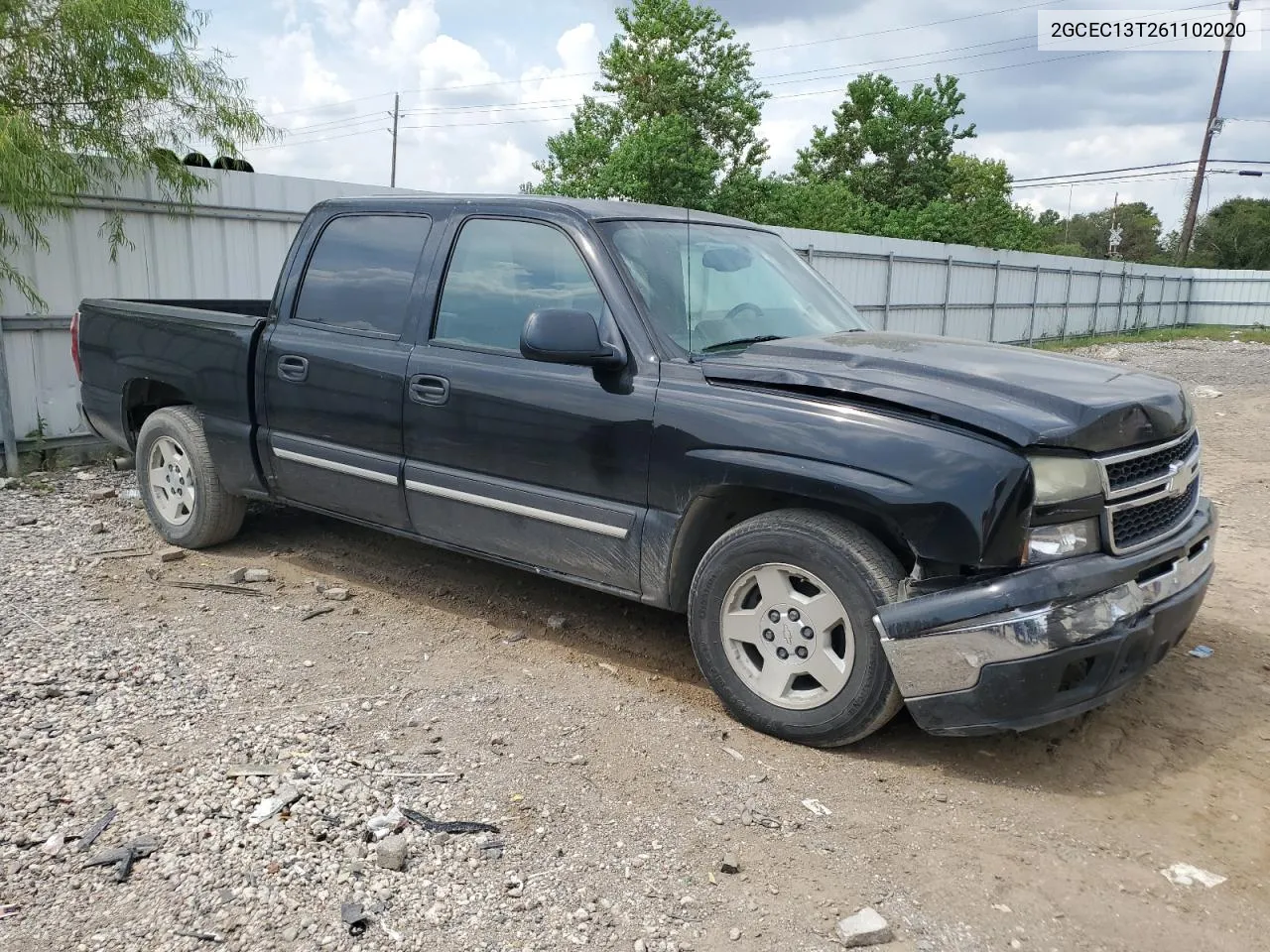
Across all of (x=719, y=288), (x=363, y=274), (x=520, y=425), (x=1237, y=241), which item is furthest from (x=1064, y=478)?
(x=1237, y=241)

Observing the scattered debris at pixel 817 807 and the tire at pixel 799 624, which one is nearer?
the scattered debris at pixel 817 807

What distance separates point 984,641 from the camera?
313 cm

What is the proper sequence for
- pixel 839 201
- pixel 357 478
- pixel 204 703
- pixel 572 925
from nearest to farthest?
pixel 572 925 < pixel 204 703 < pixel 357 478 < pixel 839 201

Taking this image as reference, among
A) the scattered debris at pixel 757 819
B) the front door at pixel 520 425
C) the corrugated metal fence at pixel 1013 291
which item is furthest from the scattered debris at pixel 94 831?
the corrugated metal fence at pixel 1013 291

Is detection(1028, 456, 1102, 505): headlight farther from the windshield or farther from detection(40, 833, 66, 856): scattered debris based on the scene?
detection(40, 833, 66, 856): scattered debris

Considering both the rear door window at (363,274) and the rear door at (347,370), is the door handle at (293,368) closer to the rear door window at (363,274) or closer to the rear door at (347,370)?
the rear door at (347,370)

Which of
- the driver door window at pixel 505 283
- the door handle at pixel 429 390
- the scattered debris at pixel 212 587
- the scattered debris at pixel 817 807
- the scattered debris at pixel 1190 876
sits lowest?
the scattered debris at pixel 1190 876

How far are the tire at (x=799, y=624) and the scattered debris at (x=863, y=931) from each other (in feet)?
2.75

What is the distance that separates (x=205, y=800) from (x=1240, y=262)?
64053 millimetres

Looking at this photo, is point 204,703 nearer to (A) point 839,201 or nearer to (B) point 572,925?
(B) point 572,925

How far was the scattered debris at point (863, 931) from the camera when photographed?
8.48 ft

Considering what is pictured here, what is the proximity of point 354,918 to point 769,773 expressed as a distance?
1.44m

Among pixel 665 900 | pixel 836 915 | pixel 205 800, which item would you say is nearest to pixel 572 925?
pixel 665 900

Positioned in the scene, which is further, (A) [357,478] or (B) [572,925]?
(A) [357,478]
